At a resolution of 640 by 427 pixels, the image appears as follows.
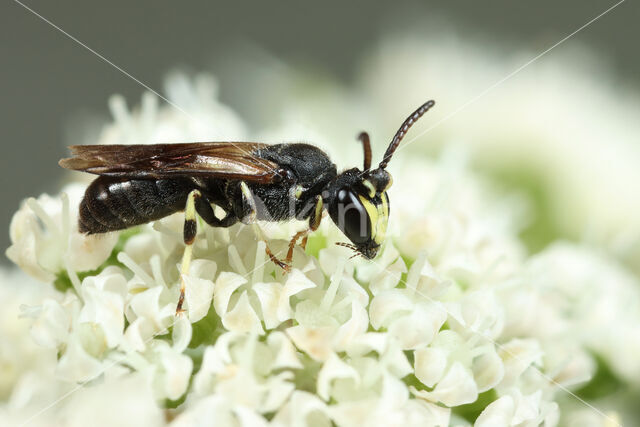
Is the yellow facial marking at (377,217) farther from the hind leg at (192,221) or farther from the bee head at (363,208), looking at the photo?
the hind leg at (192,221)

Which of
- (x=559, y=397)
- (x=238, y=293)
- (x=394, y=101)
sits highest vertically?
(x=394, y=101)

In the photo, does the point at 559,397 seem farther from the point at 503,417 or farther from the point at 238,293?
the point at 238,293

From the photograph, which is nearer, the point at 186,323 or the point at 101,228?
the point at 186,323

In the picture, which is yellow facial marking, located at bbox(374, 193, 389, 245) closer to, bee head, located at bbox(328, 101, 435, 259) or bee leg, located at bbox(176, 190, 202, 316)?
bee head, located at bbox(328, 101, 435, 259)

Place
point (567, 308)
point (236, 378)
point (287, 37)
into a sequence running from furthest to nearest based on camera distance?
point (287, 37), point (567, 308), point (236, 378)

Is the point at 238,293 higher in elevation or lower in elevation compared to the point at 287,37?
lower

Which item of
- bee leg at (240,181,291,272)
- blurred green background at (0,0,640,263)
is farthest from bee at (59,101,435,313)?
blurred green background at (0,0,640,263)

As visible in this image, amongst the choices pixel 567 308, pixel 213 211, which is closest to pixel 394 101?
pixel 567 308
